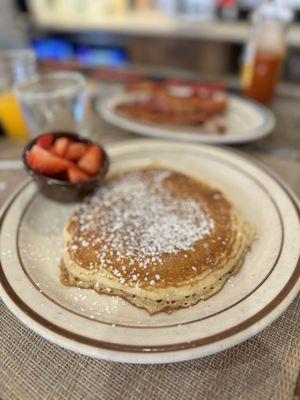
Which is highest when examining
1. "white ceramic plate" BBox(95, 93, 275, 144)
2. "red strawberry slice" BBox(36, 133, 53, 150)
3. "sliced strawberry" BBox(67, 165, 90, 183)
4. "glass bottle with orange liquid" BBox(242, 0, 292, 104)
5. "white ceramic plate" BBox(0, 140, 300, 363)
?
"glass bottle with orange liquid" BBox(242, 0, 292, 104)

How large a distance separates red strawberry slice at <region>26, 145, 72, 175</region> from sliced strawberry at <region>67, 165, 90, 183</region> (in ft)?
0.06

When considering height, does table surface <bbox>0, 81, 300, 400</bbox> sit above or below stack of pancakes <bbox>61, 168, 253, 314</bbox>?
below

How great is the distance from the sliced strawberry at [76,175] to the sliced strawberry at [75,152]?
0.04m

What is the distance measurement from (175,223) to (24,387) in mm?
554

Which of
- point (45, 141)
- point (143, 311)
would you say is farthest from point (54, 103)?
point (143, 311)

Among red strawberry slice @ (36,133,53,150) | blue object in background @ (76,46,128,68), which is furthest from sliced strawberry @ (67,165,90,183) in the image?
blue object in background @ (76,46,128,68)

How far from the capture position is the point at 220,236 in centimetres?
97

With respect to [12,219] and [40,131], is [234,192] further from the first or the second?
[40,131]

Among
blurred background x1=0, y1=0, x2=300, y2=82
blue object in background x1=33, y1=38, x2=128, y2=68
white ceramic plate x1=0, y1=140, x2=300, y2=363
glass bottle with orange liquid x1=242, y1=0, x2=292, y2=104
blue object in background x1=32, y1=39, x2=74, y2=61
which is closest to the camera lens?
white ceramic plate x1=0, y1=140, x2=300, y2=363

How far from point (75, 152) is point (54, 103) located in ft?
1.30

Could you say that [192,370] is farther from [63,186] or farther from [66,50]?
[66,50]

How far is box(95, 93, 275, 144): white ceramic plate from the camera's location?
1.45 meters

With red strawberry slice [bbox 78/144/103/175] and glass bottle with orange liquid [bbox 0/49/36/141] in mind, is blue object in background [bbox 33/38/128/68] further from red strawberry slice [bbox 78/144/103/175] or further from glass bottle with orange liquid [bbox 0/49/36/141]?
red strawberry slice [bbox 78/144/103/175]

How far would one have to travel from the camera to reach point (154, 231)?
99 cm
